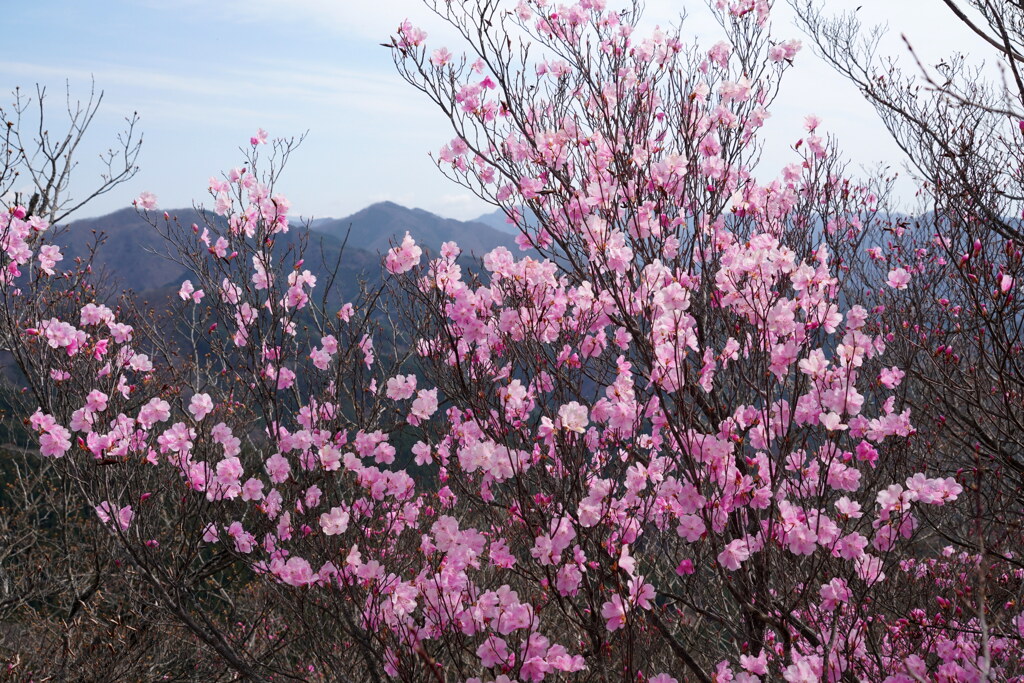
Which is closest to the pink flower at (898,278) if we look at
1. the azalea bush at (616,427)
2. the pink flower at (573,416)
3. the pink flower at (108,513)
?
the azalea bush at (616,427)

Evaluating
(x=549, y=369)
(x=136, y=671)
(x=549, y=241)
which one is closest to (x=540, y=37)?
(x=549, y=241)

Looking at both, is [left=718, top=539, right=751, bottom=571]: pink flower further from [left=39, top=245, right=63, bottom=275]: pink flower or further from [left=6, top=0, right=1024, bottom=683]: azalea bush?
[left=39, top=245, right=63, bottom=275]: pink flower

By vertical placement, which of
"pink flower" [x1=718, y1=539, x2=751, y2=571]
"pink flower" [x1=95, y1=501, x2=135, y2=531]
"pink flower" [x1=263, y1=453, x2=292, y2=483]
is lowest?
"pink flower" [x1=95, y1=501, x2=135, y2=531]

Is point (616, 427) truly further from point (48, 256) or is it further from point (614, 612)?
point (48, 256)

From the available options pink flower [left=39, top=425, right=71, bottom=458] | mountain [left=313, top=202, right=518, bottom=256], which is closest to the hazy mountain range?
mountain [left=313, top=202, right=518, bottom=256]

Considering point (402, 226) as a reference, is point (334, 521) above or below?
below

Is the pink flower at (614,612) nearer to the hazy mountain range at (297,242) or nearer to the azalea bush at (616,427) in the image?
the azalea bush at (616,427)

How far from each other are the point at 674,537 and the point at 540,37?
335 centimetres

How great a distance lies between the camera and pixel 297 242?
7.10 meters

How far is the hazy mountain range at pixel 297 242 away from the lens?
7.32 m

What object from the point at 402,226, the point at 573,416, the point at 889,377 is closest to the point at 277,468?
the point at 573,416

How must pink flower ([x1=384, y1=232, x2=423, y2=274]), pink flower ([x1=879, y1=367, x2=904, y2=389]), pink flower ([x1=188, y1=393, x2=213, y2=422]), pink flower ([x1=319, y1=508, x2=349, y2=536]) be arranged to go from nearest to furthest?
pink flower ([x1=879, y1=367, x2=904, y2=389]) < pink flower ([x1=319, y1=508, x2=349, y2=536]) < pink flower ([x1=384, y1=232, x2=423, y2=274]) < pink flower ([x1=188, y1=393, x2=213, y2=422])

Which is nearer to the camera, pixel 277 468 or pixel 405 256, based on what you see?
pixel 405 256

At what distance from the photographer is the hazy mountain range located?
288 inches
